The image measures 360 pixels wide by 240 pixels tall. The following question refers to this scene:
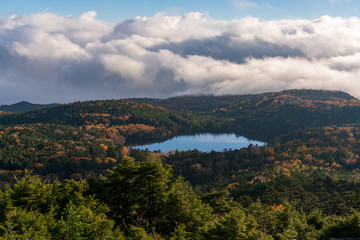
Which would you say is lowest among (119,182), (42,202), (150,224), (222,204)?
(222,204)

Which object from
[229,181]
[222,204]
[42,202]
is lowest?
[229,181]

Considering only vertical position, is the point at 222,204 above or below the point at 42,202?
below

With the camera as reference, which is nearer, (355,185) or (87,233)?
(87,233)

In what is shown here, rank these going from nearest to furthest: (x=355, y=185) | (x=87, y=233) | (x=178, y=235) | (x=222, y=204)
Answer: (x=87, y=233), (x=178, y=235), (x=222, y=204), (x=355, y=185)

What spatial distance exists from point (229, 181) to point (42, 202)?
140161 millimetres

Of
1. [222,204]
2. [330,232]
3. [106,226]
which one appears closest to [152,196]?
[106,226]

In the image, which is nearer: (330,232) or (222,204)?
(330,232)

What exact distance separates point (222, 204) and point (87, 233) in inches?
1667

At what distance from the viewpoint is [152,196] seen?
142 feet

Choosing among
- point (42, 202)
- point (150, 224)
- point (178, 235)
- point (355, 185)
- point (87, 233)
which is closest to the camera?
point (87, 233)

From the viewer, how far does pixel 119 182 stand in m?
45.2

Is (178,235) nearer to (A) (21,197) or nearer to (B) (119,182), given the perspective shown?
(B) (119,182)

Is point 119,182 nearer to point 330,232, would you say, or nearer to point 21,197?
point 21,197

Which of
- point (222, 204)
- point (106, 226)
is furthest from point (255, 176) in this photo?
point (106, 226)
